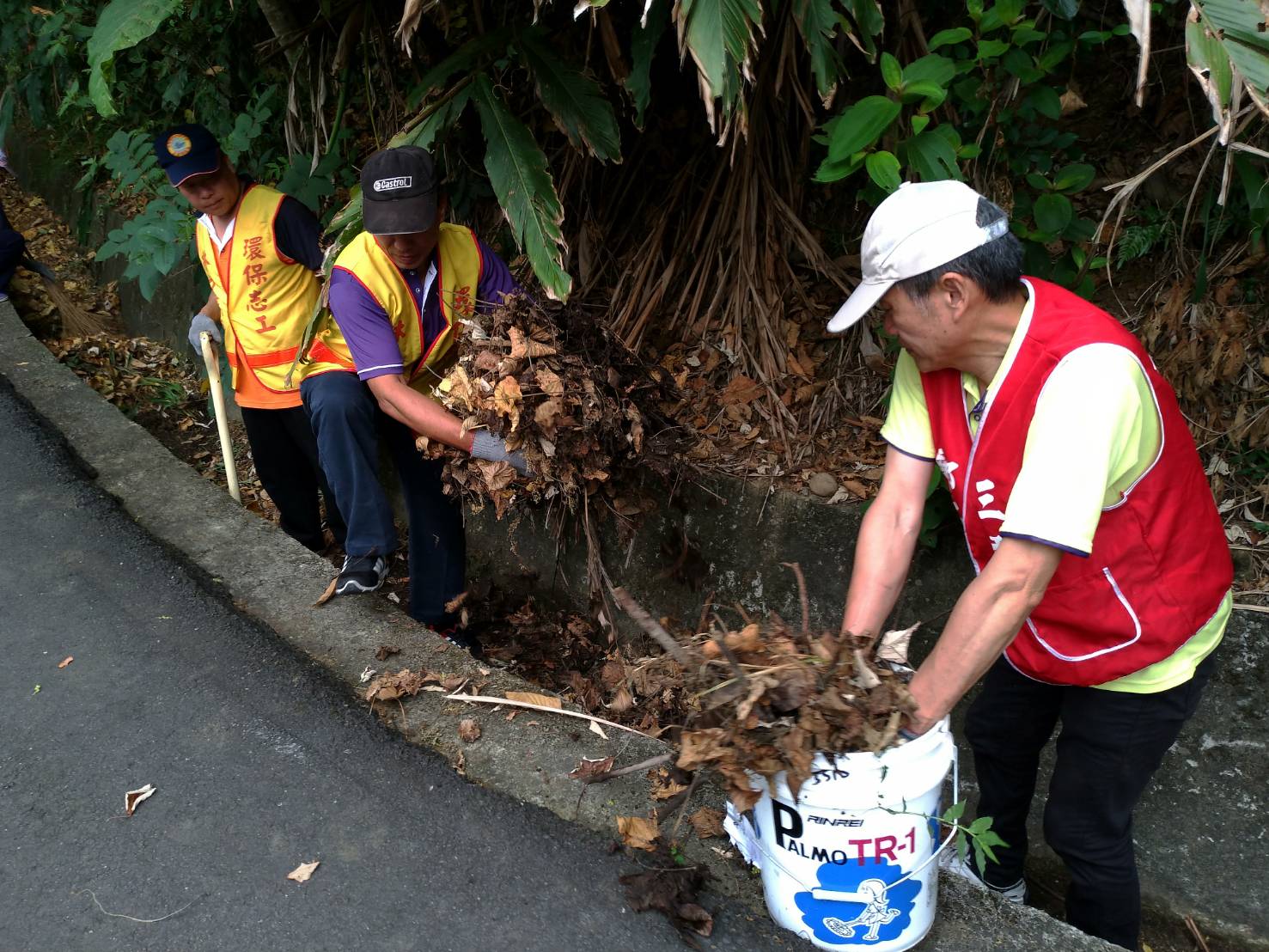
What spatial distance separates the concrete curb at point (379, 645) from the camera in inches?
89.2

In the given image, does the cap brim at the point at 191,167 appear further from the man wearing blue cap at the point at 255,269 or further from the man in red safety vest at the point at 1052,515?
the man in red safety vest at the point at 1052,515

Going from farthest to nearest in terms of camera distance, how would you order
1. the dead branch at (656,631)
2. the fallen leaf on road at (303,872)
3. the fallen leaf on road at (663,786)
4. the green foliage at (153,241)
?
the green foliage at (153,241) → the fallen leaf on road at (663,786) → the fallen leaf on road at (303,872) → the dead branch at (656,631)

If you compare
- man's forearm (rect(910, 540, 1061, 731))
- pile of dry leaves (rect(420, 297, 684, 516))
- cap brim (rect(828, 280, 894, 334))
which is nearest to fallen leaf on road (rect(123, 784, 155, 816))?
pile of dry leaves (rect(420, 297, 684, 516))

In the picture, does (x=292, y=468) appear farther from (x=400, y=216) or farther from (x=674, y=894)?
(x=674, y=894)

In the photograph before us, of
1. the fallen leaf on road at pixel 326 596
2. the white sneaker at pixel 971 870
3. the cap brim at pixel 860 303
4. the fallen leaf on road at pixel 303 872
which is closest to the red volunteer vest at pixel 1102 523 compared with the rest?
the cap brim at pixel 860 303

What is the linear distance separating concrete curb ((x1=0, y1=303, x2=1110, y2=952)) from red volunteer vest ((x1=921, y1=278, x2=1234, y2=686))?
614 millimetres

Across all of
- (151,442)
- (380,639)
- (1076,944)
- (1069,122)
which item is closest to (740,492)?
(380,639)

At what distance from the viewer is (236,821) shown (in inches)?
104

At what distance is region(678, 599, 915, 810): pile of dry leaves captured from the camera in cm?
185

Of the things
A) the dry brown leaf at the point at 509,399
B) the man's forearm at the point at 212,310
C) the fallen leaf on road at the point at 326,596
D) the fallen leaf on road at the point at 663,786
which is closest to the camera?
the fallen leaf on road at the point at 663,786

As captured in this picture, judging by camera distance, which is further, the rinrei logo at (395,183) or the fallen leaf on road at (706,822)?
the rinrei logo at (395,183)

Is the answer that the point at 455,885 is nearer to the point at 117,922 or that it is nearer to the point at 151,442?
the point at 117,922

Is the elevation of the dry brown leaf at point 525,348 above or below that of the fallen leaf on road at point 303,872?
above

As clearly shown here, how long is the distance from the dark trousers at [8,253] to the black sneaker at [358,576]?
4164 mm
